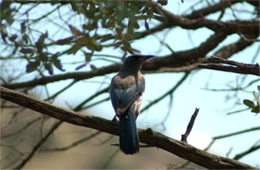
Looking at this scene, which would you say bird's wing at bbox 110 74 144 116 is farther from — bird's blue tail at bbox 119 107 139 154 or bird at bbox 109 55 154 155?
bird's blue tail at bbox 119 107 139 154

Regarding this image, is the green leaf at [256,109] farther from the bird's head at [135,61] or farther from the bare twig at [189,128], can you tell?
the bird's head at [135,61]

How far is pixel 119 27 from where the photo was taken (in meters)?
6.67

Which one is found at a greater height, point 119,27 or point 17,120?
point 119,27

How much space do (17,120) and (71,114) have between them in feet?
8.78

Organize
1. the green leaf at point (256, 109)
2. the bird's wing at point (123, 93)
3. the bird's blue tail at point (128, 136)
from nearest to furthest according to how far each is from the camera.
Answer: the green leaf at point (256, 109) < the bird's blue tail at point (128, 136) < the bird's wing at point (123, 93)

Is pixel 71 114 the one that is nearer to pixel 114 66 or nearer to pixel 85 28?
pixel 85 28

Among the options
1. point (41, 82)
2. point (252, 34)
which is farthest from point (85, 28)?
point (252, 34)

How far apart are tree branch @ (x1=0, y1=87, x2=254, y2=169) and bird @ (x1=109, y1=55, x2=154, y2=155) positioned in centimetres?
16

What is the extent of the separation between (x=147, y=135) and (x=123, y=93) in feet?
4.18

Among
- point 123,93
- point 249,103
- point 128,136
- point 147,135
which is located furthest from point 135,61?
point 249,103

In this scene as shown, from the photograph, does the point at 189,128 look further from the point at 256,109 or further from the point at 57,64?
the point at 57,64

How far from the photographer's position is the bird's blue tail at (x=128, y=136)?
21.1 feet

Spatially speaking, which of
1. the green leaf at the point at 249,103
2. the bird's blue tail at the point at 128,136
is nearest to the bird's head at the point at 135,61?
the bird's blue tail at the point at 128,136

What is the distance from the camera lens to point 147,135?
620 cm
